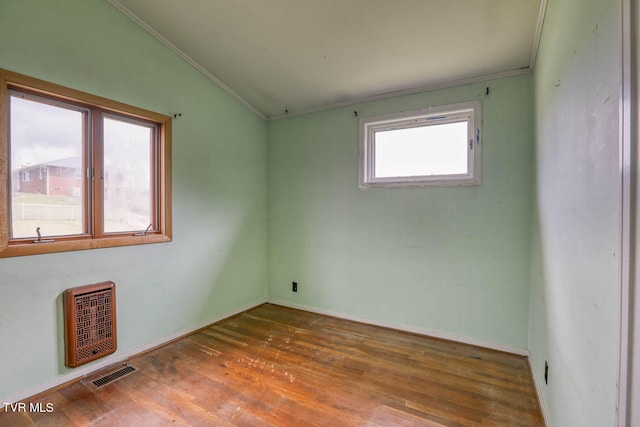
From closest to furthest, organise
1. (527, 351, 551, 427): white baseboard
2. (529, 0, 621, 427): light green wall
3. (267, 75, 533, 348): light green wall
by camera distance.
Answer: (529, 0, 621, 427): light green wall
(527, 351, 551, 427): white baseboard
(267, 75, 533, 348): light green wall

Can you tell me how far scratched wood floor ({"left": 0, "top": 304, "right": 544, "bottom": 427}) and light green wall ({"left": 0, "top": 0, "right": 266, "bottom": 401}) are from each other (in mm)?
349

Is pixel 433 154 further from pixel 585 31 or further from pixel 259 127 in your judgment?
pixel 259 127

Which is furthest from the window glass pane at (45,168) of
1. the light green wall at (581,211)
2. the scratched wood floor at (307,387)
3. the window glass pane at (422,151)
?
the light green wall at (581,211)

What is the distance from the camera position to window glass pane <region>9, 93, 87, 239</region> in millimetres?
1875

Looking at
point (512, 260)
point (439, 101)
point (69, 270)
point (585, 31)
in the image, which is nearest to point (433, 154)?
point (439, 101)

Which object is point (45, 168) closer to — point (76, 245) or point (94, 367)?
point (76, 245)

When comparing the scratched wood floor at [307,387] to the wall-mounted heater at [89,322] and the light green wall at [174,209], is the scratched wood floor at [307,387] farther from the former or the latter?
the light green wall at [174,209]

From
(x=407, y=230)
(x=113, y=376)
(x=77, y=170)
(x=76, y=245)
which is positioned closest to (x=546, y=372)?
(x=407, y=230)

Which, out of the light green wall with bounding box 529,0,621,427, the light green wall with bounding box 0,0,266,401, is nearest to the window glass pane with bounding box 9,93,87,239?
the light green wall with bounding box 0,0,266,401

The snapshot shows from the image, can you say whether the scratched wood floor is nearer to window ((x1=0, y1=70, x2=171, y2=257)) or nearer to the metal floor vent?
the metal floor vent

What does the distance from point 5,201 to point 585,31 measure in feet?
10.1

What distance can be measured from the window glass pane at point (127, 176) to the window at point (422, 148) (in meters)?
2.09

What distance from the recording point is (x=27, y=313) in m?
1.87

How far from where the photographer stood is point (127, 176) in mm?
2447
